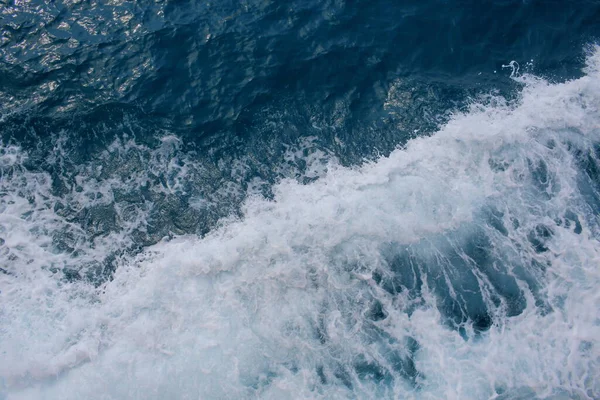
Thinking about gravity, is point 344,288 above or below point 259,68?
below

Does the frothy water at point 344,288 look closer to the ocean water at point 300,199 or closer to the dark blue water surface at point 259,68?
the ocean water at point 300,199

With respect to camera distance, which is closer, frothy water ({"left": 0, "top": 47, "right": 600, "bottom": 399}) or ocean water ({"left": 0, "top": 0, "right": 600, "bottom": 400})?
frothy water ({"left": 0, "top": 47, "right": 600, "bottom": 399})

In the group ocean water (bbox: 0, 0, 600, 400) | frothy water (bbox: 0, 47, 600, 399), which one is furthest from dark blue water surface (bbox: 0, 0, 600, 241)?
frothy water (bbox: 0, 47, 600, 399)

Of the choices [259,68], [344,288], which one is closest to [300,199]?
[344,288]

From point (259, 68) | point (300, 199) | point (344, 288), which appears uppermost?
point (259, 68)

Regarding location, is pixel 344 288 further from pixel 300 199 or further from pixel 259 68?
pixel 259 68

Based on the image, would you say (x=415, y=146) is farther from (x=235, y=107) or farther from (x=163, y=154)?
(x=163, y=154)

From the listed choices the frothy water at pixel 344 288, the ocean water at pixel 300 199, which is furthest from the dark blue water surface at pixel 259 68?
the frothy water at pixel 344 288

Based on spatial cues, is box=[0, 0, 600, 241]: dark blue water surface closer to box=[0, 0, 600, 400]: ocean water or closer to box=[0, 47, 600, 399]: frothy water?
box=[0, 0, 600, 400]: ocean water
